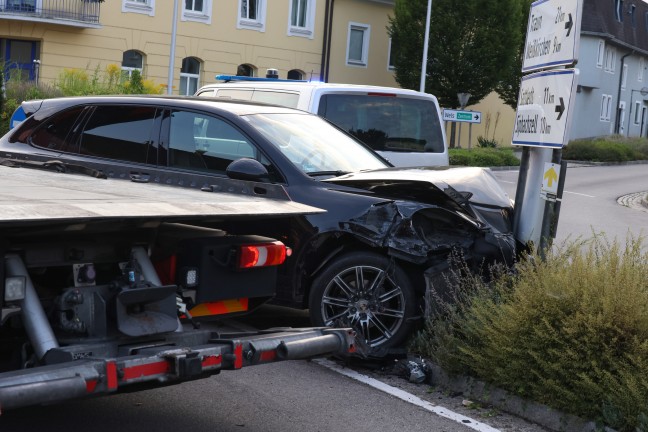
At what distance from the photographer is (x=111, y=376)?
4.07 metres

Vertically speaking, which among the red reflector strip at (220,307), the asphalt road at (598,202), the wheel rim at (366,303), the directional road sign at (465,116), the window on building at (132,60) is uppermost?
the window on building at (132,60)

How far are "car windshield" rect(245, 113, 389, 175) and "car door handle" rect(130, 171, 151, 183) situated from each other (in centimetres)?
115

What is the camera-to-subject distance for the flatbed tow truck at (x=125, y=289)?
159 inches

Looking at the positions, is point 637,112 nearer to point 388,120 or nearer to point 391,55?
point 391,55

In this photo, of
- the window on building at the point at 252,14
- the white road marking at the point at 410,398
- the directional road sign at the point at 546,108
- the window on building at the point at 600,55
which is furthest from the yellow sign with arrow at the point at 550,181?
the window on building at the point at 600,55

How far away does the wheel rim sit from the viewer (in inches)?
272

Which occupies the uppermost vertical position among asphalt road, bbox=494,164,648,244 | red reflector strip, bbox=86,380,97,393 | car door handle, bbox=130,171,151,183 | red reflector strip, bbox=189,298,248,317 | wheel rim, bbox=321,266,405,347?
car door handle, bbox=130,171,151,183

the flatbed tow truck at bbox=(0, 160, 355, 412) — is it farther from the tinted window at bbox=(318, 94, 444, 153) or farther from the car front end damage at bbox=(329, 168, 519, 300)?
the tinted window at bbox=(318, 94, 444, 153)

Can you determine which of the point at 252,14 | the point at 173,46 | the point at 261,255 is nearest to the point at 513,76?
the point at 252,14

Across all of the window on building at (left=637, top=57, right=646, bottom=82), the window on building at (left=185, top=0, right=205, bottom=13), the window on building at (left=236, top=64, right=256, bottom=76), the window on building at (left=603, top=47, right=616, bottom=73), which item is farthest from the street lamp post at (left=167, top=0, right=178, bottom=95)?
the window on building at (left=637, top=57, right=646, bottom=82)

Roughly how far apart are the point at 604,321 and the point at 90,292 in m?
2.88

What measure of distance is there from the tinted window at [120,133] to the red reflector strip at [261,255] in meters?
2.77

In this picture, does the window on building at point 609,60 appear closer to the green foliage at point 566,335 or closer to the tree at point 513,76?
the tree at point 513,76

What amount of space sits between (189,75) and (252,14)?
379cm
